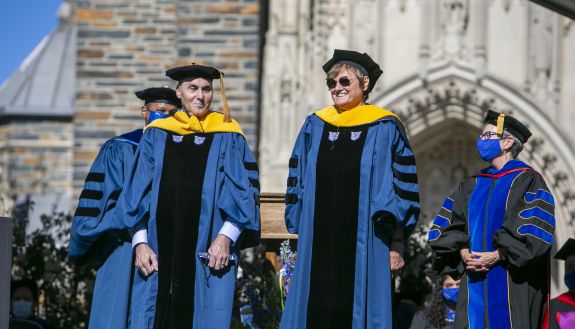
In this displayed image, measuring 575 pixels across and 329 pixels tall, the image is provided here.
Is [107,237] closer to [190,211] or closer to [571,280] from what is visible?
[190,211]

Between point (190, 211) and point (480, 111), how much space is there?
9.46 m

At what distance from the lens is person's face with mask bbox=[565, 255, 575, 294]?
29.0 feet

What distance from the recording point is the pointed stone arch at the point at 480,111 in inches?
632

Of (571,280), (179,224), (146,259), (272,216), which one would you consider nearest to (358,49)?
(272,216)

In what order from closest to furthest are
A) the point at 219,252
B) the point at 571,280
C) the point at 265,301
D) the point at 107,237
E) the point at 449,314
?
the point at 219,252, the point at 107,237, the point at 265,301, the point at 571,280, the point at 449,314

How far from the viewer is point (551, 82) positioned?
1631 centimetres

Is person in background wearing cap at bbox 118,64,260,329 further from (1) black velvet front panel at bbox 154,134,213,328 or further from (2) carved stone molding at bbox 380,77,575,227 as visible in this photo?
(2) carved stone molding at bbox 380,77,575,227

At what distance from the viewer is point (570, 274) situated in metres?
8.93

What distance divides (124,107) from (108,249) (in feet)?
25.9

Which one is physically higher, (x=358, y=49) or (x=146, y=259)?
(x=358, y=49)

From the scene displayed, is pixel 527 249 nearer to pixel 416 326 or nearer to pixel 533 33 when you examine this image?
pixel 416 326

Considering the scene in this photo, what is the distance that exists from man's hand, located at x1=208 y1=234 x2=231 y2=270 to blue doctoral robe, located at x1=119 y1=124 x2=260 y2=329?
0.07m

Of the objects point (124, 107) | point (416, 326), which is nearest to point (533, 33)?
point (124, 107)

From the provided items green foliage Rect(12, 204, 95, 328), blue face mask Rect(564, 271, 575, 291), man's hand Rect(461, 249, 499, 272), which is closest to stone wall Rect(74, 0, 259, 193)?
green foliage Rect(12, 204, 95, 328)
